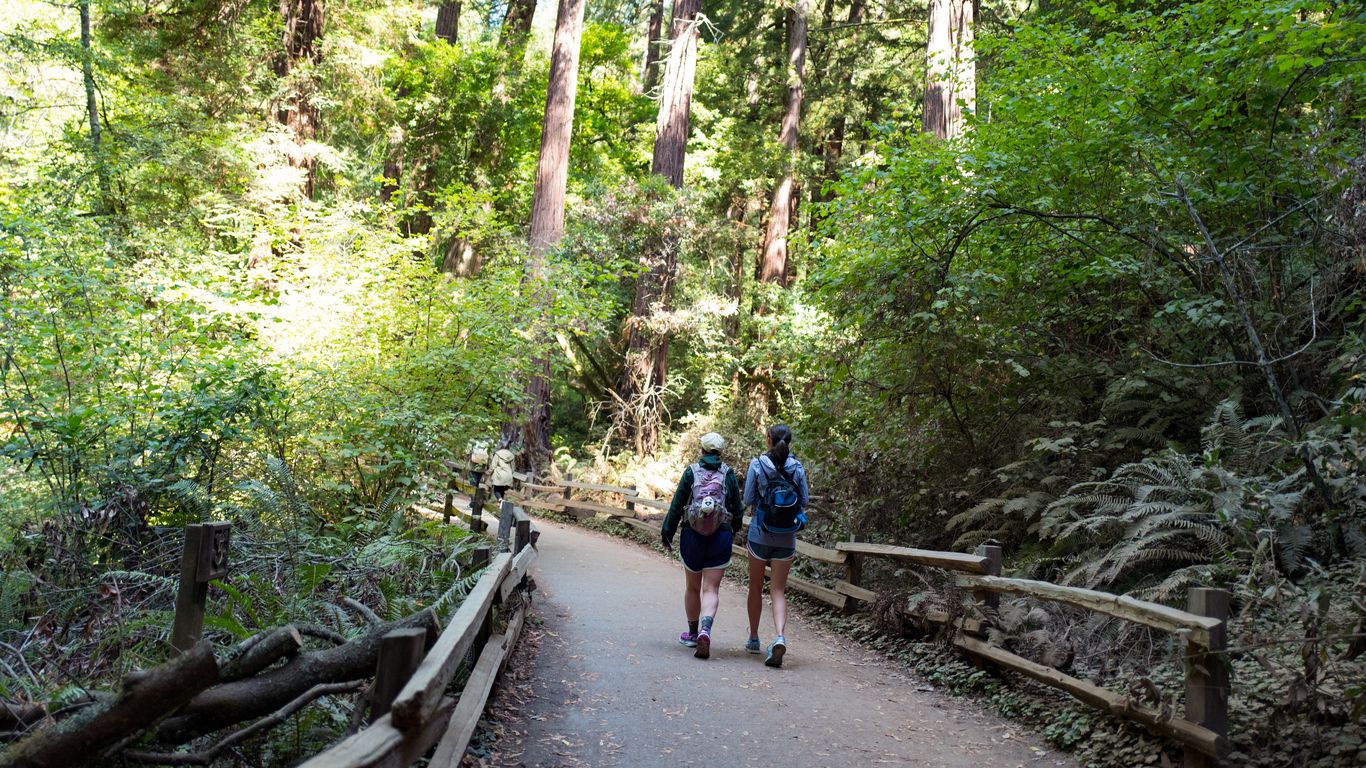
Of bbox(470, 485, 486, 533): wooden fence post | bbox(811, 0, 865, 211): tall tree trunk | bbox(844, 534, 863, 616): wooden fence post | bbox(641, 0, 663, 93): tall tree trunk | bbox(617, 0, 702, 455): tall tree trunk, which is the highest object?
bbox(641, 0, 663, 93): tall tree trunk

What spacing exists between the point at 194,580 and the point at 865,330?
778cm

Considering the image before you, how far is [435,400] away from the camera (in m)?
12.7

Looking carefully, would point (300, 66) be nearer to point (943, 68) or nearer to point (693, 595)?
point (943, 68)

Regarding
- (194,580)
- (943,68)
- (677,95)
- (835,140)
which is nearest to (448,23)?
(677,95)

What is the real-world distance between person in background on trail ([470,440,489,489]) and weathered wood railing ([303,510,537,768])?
6.29m

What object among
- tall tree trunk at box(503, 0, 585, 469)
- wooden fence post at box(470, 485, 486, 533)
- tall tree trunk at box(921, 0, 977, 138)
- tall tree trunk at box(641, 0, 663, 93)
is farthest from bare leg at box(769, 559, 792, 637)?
tall tree trunk at box(641, 0, 663, 93)

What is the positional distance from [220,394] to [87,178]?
8073mm

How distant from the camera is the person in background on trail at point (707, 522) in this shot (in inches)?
324

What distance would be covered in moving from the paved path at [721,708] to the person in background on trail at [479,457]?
3.39 meters

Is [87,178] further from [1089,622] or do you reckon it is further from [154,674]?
[1089,622]

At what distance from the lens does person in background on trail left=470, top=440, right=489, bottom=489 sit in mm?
12947

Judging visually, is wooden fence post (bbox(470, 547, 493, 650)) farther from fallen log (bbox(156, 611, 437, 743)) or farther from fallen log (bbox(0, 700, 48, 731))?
fallen log (bbox(0, 700, 48, 731))

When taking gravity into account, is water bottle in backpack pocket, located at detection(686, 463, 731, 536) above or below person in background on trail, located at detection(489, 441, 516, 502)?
above

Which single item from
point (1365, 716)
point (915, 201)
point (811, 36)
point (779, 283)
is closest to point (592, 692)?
point (1365, 716)
